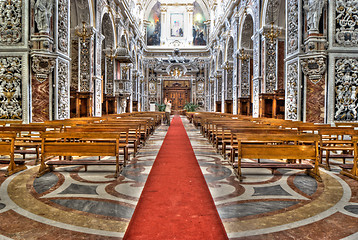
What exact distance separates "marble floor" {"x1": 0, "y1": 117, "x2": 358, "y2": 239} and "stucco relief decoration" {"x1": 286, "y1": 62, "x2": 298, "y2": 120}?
478 cm

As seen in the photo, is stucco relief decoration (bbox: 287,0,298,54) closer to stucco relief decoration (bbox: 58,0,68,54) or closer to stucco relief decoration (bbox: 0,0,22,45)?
stucco relief decoration (bbox: 58,0,68,54)

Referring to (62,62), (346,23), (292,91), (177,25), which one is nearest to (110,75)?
(62,62)

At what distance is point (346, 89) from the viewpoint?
779 cm

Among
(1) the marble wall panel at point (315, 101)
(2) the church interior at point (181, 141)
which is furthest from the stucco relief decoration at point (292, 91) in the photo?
(1) the marble wall panel at point (315, 101)

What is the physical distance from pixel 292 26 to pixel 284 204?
789cm

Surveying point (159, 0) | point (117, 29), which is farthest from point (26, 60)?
point (159, 0)

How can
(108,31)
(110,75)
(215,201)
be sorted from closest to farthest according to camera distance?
1. (215,201)
2. (108,31)
3. (110,75)

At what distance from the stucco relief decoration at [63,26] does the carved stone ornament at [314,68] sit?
8.29 metres

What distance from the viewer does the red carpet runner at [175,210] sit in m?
2.20

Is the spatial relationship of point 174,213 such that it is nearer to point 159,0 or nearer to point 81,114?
point 81,114

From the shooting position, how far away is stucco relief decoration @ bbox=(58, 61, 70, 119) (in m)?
8.86

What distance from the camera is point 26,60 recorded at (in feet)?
26.1

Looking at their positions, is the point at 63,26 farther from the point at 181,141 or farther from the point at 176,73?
the point at 176,73

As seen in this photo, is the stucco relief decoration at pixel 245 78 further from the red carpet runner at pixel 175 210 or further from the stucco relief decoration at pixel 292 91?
the red carpet runner at pixel 175 210
